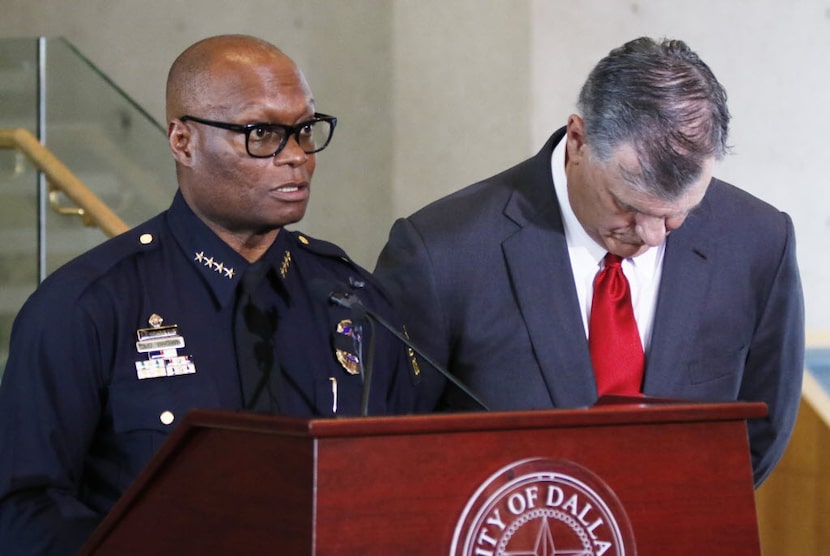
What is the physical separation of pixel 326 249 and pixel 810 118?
2938 millimetres

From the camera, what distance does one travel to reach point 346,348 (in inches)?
80.3

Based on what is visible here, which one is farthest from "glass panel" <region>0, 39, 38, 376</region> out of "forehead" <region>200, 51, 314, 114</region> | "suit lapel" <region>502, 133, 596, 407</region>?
"forehead" <region>200, 51, 314, 114</region>

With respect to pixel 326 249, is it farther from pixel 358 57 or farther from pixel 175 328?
pixel 358 57

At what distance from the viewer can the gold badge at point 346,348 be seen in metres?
2.02

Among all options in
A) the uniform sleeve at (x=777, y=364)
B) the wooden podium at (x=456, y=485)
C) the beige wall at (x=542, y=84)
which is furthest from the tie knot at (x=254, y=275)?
the beige wall at (x=542, y=84)

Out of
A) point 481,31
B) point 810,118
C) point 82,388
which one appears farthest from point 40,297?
point 810,118

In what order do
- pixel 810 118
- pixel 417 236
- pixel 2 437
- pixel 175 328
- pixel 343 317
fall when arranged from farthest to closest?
pixel 810 118, pixel 417 236, pixel 343 317, pixel 175 328, pixel 2 437

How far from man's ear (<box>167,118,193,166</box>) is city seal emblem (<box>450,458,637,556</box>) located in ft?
2.80

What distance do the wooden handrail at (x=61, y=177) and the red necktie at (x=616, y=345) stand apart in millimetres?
2127

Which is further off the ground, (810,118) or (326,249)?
(810,118)

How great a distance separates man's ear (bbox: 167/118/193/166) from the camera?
198cm

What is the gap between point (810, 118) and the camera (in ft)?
15.2

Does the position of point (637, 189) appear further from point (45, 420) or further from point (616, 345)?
point (45, 420)

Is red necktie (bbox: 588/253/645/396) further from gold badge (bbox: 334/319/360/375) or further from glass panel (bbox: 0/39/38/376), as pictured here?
glass panel (bbox: 0/39/38/376)
